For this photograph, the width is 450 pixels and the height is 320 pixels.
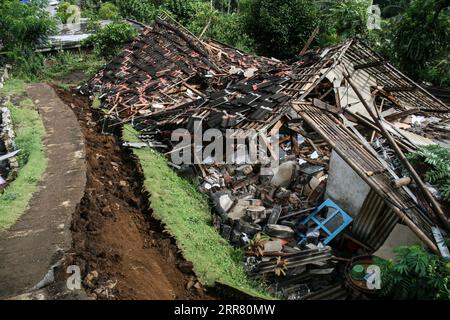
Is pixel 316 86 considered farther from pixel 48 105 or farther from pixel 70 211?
pixel 48 105

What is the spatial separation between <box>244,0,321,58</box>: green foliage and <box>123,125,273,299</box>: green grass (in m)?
12.1

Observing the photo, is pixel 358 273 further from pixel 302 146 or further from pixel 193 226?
pixel 302 146

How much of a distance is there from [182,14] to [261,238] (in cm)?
1898

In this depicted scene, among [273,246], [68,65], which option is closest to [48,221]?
[273,246]

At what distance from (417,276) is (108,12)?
77.7 feet

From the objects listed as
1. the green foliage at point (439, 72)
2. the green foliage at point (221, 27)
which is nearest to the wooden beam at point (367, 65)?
the green foliage at point (439, 72)

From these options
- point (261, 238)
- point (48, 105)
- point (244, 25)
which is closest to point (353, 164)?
point (261, 238)

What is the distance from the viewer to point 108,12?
24.9m

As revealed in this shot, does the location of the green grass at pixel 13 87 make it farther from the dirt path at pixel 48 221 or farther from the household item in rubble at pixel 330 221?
the household item in rubble at pixel 330 221

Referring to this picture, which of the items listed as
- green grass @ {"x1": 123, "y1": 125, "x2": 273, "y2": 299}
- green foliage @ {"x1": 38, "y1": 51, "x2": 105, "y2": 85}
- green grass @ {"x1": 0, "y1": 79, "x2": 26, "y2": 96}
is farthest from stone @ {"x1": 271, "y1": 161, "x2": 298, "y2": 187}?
green foliage @ {"x1": 38, "y1": 51, "x2": 105, "y2": 85}

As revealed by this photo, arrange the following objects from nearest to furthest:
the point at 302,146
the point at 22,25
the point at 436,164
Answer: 1. the point at 436,164
2. the point at 302,146
3. the point at 22,25

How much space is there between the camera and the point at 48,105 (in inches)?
506

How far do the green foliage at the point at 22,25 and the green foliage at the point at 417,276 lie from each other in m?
15.7
